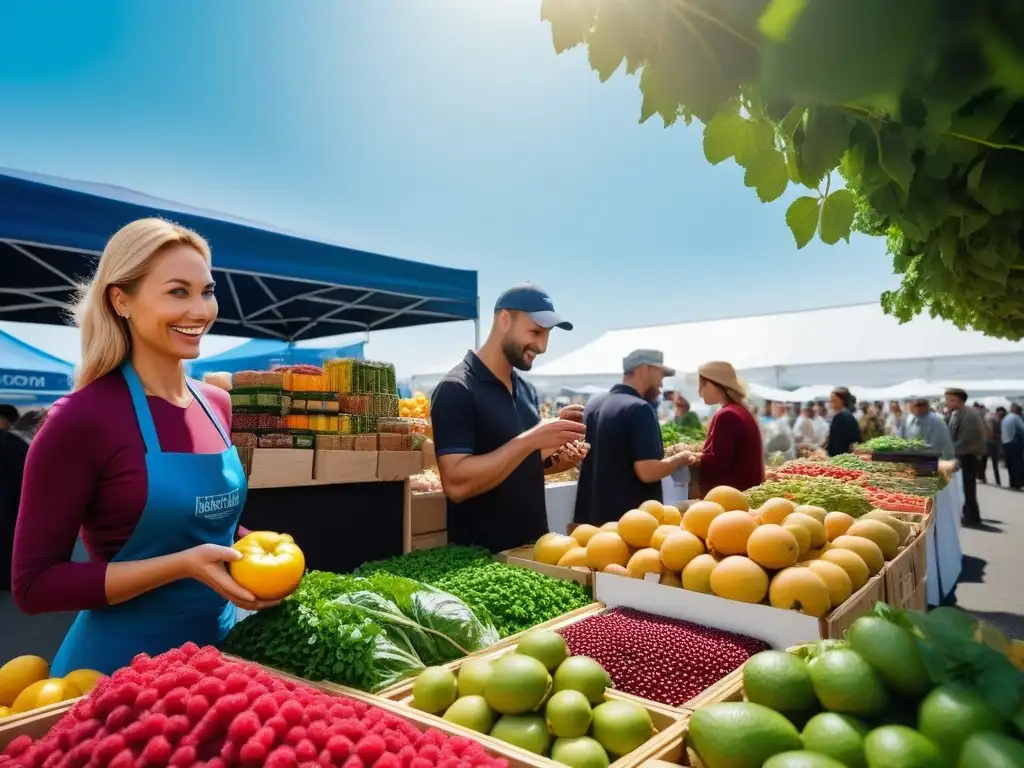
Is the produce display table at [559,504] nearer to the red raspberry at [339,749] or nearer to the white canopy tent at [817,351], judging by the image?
the red raspberry at [339,749]

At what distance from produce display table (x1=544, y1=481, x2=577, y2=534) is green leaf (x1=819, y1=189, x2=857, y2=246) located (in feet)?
16.0

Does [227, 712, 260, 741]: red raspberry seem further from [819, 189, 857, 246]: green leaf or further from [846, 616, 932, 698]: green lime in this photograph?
[819, 189, 857, 246]: green leaf

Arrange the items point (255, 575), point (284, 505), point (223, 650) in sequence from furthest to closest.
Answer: point (284, 505) → point (223, 650) → point (255, 575)

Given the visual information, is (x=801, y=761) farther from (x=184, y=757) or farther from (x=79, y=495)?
(x=79, y=495)

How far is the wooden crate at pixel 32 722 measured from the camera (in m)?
1.22

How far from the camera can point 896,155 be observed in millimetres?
712

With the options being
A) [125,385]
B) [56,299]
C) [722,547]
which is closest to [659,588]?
[722,547]

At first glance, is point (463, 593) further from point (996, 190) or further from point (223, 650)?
point (996, 190)

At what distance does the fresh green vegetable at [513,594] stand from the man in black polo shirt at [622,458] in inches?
80.4

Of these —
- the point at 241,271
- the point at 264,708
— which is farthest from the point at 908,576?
the point at 241,271

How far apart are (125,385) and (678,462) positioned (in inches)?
146

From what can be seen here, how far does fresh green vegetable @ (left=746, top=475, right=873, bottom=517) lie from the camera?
12.5ft

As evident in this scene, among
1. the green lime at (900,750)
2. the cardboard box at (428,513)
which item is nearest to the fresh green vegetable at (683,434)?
the cardboard box at (428,513)

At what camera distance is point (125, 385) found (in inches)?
68.7
